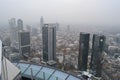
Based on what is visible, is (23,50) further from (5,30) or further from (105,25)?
(105,25)

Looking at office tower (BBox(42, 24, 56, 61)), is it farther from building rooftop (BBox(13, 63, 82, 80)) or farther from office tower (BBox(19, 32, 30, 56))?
A: building rooftop (BBox(13, 63, 82, 80))

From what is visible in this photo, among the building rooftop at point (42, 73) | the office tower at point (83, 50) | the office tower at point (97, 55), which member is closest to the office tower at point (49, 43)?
the office tower at point (83, 50)

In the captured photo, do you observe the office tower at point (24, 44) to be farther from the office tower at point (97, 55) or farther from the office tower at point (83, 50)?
the office tower at point (97, 55)

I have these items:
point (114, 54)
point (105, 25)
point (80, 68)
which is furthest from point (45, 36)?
point (105, 25)

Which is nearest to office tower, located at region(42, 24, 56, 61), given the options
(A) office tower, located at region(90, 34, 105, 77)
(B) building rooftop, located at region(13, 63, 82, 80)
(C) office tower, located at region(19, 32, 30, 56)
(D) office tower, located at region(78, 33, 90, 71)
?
(D) office tower, located at region(78, 33, 90, 71)

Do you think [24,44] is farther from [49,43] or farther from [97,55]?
[97,55]

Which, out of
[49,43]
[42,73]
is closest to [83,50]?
[49,43]
